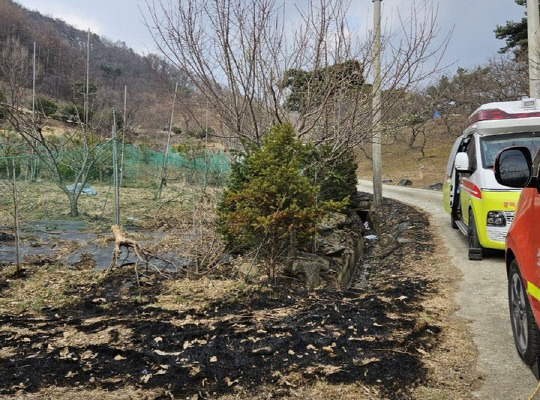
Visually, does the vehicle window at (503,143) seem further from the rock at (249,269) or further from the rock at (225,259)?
the rock at (225,259)

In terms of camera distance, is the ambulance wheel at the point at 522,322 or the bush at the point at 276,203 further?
the bush at the point at 276,203

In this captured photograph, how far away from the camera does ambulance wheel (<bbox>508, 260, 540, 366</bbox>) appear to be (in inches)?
121

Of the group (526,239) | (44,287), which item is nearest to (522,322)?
(526,239)

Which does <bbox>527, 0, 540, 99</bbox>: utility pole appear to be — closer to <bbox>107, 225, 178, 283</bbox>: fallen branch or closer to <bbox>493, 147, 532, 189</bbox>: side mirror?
<bbox>493, 147, 532, 189</bbox>: side mirror

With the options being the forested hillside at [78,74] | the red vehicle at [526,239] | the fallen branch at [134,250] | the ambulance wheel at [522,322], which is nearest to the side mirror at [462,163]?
the ambulance wheel at [522,322]

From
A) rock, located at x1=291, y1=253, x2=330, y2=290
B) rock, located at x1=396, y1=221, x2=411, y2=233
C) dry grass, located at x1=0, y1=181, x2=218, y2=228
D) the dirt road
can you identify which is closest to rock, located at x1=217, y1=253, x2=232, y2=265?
rock, located at x1=291, y1=253, x2=330, y2=290

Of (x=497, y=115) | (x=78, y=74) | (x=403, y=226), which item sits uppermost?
(x=78, y=74)

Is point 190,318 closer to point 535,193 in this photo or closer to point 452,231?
point 535,193

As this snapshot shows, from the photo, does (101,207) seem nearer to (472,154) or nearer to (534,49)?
(472,154)

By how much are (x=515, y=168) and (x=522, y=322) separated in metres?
1.29

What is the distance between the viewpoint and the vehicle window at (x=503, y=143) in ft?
22.3

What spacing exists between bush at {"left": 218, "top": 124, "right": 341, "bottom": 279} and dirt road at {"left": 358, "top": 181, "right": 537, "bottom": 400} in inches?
76.9

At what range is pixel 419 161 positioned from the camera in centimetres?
3512

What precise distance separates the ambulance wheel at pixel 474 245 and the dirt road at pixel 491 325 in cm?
11
